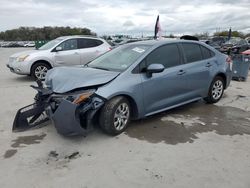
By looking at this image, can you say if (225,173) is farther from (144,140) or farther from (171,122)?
(171,122)

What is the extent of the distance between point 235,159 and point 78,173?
2.08 m

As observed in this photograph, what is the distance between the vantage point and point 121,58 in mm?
4895

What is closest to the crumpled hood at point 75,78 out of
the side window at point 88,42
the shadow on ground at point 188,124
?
the shadow on ground at point 188,124

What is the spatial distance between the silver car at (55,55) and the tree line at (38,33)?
233ft

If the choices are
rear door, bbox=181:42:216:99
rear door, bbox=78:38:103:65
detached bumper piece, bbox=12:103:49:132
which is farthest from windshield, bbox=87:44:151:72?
rear door, bbox=78:38:103:65

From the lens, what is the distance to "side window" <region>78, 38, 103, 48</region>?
9.95 m

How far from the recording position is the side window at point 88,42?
392 inches

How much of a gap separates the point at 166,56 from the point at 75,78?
1.85 m

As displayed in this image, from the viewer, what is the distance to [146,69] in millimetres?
4508

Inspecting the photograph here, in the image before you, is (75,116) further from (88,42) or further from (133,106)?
(88,42)

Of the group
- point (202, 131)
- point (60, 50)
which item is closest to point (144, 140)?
point (202, 131)

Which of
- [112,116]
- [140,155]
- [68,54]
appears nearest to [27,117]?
[112,116]

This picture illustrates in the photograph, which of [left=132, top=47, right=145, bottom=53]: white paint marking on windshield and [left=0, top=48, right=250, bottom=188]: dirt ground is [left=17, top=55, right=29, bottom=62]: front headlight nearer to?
[left=0, top=48, right=250, bottom=188]: dirt ground

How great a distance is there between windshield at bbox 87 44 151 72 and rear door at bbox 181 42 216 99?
1.03 metres
